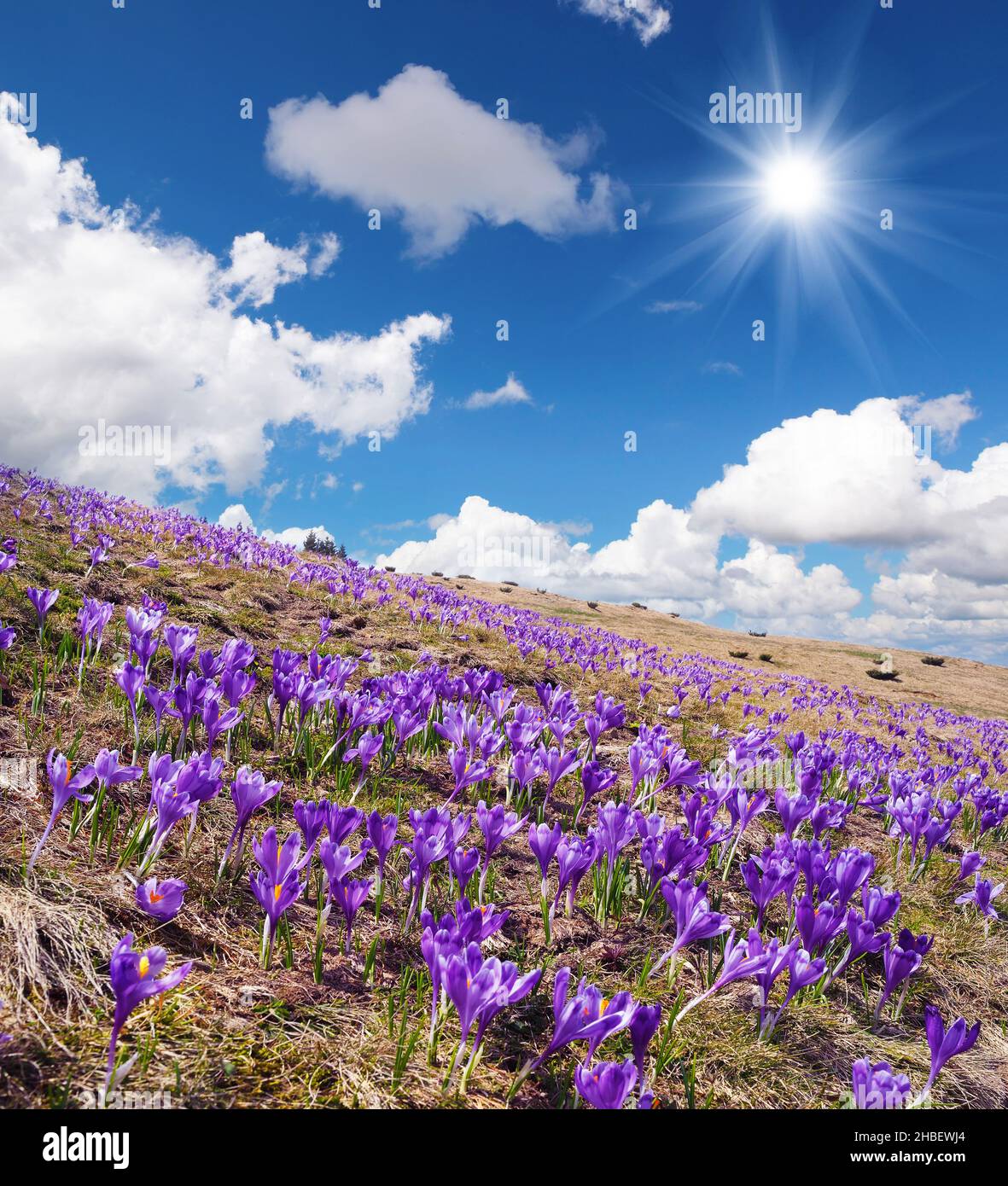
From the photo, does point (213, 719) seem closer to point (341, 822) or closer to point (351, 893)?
point (341, 822)

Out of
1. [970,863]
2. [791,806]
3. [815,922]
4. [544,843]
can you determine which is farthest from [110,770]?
[970,863]

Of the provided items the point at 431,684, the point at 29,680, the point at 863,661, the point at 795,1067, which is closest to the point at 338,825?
the point at 795,1067

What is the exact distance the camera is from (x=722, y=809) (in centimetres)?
634

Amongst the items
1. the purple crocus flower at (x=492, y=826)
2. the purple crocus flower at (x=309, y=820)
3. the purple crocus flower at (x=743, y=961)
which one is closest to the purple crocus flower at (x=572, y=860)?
the purple crocus flower at (x=492, y=826)

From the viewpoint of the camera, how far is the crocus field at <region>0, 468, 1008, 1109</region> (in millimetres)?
2152

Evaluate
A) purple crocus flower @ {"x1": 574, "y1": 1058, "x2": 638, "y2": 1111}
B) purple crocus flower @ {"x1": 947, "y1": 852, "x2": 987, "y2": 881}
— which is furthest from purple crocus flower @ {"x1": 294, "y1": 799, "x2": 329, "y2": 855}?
purple crocus flower @ {"x1": 947, "y1": 852, "x2": 987, "y2": 881}

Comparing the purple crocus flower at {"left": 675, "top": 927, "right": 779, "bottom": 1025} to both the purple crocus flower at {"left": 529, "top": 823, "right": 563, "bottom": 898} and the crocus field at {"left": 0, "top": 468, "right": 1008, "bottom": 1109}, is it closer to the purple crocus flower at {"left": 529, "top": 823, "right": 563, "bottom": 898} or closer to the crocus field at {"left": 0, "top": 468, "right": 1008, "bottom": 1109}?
the crocus field at {"left": 0, "top": 468, "right": 1008, "bottom": 1109}

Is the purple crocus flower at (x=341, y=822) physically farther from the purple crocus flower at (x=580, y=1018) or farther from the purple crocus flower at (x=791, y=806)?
the purple crocus flower at (x=791, y=806)

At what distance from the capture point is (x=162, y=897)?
2324 mm

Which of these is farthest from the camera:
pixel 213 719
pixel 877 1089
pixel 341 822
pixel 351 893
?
pixel 213 719

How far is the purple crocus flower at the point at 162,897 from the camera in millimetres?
2279

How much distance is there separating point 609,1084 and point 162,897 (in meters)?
1.64

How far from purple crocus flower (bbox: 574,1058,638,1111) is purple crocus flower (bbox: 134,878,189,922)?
4.94 ft
